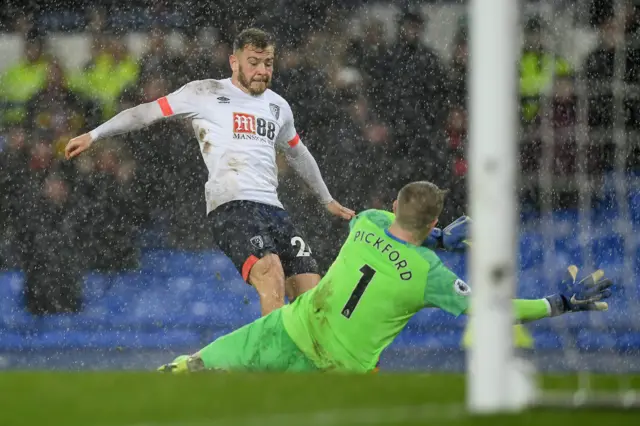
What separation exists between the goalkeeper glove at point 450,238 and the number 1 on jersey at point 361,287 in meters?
0.56

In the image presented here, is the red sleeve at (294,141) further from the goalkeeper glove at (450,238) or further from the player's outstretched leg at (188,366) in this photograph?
the player's outstretched leg at (188,366)

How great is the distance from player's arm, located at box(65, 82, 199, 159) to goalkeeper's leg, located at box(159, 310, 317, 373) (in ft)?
6.86

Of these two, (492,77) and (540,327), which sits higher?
(492,77)

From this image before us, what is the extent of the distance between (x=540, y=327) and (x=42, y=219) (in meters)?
4.06

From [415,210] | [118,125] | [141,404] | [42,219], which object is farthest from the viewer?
[42,219]

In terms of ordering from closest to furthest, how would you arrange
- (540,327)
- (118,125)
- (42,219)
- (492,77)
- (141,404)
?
(492,77) → (141,404) → (118,125) → (540,327) → (42,219)

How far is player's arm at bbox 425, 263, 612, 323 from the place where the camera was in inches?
267

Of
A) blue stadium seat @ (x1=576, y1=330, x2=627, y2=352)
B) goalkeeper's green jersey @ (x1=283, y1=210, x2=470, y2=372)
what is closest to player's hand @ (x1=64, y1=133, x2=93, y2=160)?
goalkeeper's green jersey @ (x1=283, y1=210, x2=470, y2=372)

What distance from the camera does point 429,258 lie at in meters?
6.84

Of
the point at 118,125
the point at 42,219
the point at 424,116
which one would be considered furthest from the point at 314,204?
the point at 118,125

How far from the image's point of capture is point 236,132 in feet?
30.5

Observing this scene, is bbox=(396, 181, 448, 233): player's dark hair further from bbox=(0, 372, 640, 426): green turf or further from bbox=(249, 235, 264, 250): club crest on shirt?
bbox=(249, 235, 264, 250): club crest on shirt

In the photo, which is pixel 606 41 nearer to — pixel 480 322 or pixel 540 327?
pixel 540 327

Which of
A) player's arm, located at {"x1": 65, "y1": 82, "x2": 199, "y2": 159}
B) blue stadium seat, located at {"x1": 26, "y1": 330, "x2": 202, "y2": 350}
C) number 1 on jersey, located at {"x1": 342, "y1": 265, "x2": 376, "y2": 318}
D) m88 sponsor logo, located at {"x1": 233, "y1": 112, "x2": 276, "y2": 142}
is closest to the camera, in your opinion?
number 1 on jersey, located at {"x1": 342, "y1": 265, "x2": 376, "y2": 318}
